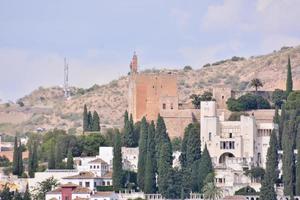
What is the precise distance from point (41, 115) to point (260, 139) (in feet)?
157

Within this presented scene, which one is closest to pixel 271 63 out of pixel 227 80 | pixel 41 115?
pixel 227 80

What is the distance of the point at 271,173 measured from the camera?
80625 mm

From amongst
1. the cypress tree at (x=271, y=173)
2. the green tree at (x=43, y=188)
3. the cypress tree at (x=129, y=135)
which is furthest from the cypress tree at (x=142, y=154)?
the cypress tree at (x=271, y=173)

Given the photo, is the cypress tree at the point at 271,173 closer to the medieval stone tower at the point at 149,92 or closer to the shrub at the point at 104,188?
the shrub at the point at 104,188

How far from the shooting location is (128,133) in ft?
294

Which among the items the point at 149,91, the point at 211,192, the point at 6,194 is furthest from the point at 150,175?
the point at 149,91

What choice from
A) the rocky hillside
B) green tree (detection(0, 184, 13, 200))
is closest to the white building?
green tree (detection(0, 184, 13, 200))

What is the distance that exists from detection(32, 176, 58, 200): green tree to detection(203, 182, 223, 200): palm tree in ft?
28.4

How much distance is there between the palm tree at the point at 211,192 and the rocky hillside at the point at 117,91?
37370 mm

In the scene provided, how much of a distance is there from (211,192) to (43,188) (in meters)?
9.53

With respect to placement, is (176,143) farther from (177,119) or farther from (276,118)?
(276,118)

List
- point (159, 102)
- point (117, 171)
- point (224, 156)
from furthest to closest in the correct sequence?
1. point (159, 102)
2. point (224, 156)
3. point (117, 171)

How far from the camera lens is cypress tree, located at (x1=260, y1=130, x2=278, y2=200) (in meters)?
79.3

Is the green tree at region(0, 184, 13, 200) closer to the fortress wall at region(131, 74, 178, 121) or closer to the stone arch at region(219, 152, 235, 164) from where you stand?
the stone arch at region(219, 152, 235, 164)
